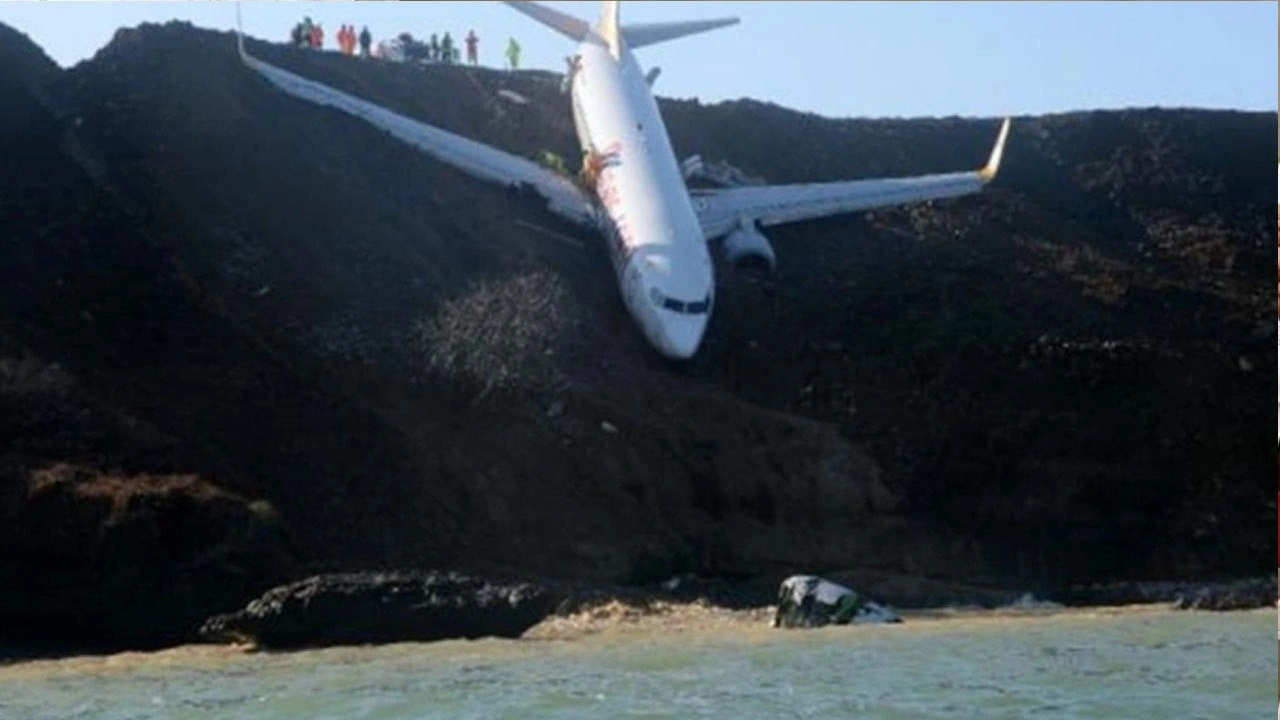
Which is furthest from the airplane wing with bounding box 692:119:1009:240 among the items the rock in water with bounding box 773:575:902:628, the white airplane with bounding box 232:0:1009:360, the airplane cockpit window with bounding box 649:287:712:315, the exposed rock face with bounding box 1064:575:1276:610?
the rock in water with bounding box 773:575:902:628

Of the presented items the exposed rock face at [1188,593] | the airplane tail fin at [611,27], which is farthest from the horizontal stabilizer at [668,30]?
the exposed rock face at [1188,593]

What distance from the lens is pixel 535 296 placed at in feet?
160

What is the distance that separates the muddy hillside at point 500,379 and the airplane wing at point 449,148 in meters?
0.46

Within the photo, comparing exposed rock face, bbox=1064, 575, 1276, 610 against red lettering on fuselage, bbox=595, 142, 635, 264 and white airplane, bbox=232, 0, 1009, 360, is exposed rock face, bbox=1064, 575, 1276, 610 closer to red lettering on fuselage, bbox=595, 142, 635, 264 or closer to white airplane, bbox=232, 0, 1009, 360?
white airplane, bbox=232, 0, 1009, 360

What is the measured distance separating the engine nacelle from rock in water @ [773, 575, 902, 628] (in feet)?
72.0

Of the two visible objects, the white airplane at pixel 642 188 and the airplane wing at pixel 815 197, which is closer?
the white airplane at pixel 642 188

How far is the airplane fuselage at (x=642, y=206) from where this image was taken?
5059 cm

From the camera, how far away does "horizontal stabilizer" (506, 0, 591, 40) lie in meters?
64.4

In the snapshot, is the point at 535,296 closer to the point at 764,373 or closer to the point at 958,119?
the point at 764,373

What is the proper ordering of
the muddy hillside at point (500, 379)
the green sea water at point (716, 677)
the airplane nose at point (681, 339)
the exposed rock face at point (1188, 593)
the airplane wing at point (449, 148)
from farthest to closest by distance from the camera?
the airplane wing at point (449, 148) → the airplane nose at point (681, 339) → the exposed rock face at point (1188, 593) → the muddy hillside at point (500, 379) → the green sea water at point (716, 677)

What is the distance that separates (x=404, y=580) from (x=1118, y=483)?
19.5 meters

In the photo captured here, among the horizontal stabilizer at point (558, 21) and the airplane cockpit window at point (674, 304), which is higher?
the horizontal stabilizer at point (558, 21)

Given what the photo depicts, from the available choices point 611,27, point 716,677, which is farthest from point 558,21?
point 716,677

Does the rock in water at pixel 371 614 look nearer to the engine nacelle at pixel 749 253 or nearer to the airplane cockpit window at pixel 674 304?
the airplane cockpit window at pixel 674 304
